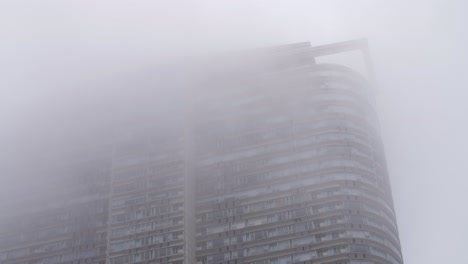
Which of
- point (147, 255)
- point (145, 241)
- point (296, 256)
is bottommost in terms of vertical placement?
point (296, 256)

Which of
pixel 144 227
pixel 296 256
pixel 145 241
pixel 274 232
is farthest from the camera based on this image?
pixel 144 227

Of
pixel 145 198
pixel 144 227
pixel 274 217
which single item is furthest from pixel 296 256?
pixel 145 198

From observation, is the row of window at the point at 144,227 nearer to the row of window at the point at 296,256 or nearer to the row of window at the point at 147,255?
the row of window at the point at 147,255

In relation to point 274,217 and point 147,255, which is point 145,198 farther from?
point 274,217

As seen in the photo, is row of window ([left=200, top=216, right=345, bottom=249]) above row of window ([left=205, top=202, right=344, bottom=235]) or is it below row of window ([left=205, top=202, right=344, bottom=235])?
below

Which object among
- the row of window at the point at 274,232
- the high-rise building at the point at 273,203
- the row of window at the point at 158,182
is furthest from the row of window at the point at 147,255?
the row of window at the point at 158,182

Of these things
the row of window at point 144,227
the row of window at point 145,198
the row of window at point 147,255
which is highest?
the row of window at point 145,198

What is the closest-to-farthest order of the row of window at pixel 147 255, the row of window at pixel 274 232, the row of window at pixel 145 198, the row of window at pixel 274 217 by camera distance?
the row of window at pixel 274 232 → the row of window at pixel 274 217 → the row of window at pixel 147 255 → the row of window at pixel 145 198

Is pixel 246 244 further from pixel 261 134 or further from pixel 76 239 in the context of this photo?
pixel 76 239

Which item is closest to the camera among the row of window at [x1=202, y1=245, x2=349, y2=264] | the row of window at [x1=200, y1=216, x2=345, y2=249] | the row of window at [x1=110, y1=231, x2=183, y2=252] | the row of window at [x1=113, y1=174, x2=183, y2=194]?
the row of window at [x1=202, y1=245, x2=349, y2=264]

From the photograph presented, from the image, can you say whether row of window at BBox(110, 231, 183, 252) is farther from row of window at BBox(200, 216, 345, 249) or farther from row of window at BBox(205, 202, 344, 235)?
row of window at BBox(200, 216, 345, 249)

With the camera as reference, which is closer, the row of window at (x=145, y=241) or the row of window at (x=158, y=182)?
the row of window at (x=145, y=241)

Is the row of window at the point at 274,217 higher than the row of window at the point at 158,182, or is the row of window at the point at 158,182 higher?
the row of window at the point at 158,182

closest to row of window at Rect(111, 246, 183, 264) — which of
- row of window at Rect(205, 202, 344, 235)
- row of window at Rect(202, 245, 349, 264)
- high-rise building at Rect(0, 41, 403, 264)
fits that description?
high-rise building at Rect(0, 41, 403, 264)
